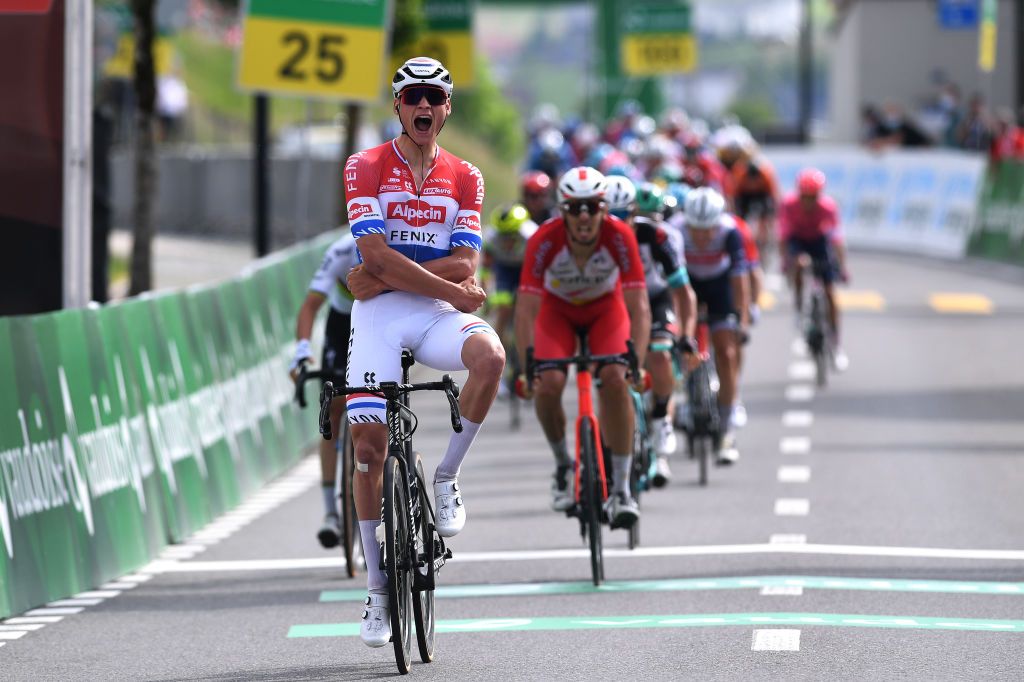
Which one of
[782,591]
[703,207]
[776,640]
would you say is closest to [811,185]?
[703,207]

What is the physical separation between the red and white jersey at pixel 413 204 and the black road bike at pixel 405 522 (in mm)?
440

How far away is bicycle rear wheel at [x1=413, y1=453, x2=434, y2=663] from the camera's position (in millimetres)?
8891

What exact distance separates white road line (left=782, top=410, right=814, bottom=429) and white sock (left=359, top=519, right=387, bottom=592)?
10.2m

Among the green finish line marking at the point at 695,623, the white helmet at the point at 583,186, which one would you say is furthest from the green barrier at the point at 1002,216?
the green finish line marking at the point at 695,623

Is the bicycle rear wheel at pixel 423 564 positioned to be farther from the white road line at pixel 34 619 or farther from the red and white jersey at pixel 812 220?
the red and white jersey at pixel 812 220

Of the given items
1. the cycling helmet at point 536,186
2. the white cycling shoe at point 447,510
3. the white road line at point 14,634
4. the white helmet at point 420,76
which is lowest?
the white road line at point 14,634

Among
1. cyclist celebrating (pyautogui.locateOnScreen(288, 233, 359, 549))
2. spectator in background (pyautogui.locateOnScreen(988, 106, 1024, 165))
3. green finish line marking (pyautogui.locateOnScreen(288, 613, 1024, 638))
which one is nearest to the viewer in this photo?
green finish line marking (pyautogui.locateOnScreen(288, 613, 1024, 638))

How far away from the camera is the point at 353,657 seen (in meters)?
9.34

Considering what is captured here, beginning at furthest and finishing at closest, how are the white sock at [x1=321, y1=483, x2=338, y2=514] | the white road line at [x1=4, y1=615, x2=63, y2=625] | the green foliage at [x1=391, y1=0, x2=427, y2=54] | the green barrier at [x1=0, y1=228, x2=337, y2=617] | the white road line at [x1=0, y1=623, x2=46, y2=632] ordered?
the green foliage at [x1=391, y1=0, x2=427, y2=54], the white sock at [x1=321, y1=483, x2=338, y2=514], the green barrier at [x1=0, y1=228, x2=337, y2=617], the white road line at [x1=4, y1=615, x2=63, y2=625], the white road line at [x1=0, y1=623, x2=46, y2=632]

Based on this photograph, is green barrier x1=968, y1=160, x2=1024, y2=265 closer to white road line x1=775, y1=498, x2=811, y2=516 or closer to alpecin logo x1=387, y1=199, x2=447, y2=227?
white road line x1=775, y1=498, x2=811, y2=516

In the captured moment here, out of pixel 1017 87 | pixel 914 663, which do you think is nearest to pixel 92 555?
pixel 914 663

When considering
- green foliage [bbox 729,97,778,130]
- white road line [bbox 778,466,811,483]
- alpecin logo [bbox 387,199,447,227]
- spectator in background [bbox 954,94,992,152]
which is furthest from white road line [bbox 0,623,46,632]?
green foliage [bbox 729,97,778,130]

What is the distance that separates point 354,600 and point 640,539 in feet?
7.89

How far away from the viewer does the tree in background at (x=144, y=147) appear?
2284 cm
